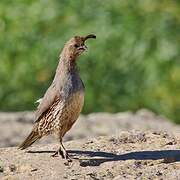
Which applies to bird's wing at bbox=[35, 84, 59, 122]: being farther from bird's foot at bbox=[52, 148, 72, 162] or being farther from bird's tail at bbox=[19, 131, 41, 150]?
bird's foot at bbox=[52, 148, 72, 162]

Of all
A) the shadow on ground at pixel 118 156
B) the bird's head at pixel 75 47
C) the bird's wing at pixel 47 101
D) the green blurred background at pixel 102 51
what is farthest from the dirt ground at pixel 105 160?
the green blurred background at pixel 102 51

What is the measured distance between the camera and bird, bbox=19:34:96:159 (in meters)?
9.26

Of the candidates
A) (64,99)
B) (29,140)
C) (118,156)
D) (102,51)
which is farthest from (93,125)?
(64,99)

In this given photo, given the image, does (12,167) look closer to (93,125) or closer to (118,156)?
(118,156)

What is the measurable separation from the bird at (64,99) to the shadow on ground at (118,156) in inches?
7.5

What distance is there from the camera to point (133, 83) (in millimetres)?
16500

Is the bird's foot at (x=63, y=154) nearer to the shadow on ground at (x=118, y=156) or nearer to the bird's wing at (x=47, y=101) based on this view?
the shadow on ground at (x=118, y=156)

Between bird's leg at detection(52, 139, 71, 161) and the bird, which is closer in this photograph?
the bird

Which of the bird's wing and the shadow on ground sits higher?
the bird's wing

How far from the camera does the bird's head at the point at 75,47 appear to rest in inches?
372

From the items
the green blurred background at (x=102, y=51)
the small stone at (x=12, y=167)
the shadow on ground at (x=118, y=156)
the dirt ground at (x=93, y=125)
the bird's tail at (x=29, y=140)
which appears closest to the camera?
the small stone at (x=12, y=167)

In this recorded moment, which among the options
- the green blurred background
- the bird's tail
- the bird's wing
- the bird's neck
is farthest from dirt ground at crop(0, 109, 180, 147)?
the bird's neck

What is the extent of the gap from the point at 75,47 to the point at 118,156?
110 centimetres

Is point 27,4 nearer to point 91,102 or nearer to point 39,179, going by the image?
→ point 91,102
